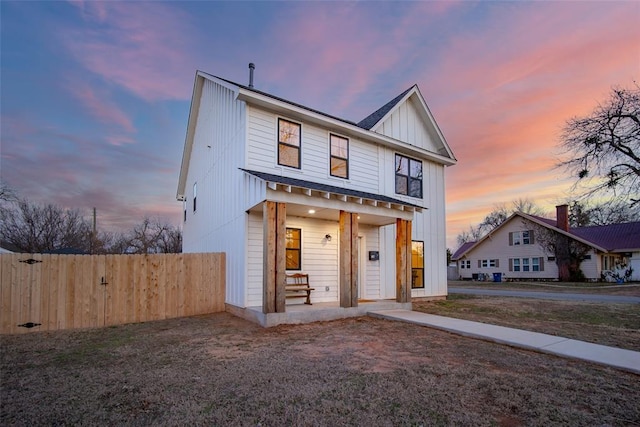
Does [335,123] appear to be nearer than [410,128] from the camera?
Yes

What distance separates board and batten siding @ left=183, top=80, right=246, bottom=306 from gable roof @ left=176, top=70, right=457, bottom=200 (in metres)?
0.36

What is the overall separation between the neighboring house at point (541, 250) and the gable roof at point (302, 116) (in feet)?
→ 65.3

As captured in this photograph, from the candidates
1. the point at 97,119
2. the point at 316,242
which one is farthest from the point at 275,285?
the point at 97,119

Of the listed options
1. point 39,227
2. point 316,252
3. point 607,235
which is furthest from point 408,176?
point 39,227

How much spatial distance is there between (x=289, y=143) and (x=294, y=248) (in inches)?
123

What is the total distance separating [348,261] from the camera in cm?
850

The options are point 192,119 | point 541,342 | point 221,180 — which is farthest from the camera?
point 192,119

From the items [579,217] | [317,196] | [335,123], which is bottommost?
[317,196]

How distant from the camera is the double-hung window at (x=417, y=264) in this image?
40.5 ft

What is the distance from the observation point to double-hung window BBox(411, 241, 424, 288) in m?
12.4

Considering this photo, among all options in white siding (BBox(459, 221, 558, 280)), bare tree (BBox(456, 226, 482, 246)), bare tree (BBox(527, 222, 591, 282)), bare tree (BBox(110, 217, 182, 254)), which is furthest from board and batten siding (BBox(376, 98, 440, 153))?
bare tree (BBox(456, 226, 482, 246))

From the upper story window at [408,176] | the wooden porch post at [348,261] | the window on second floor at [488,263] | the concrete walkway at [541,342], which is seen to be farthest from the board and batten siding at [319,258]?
the window on second floor at [488,263]

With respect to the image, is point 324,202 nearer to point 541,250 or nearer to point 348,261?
point 348,261

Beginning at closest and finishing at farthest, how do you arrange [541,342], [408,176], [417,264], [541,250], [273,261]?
[541,342], [273,261], [417,264], [408,176], [541,250]
